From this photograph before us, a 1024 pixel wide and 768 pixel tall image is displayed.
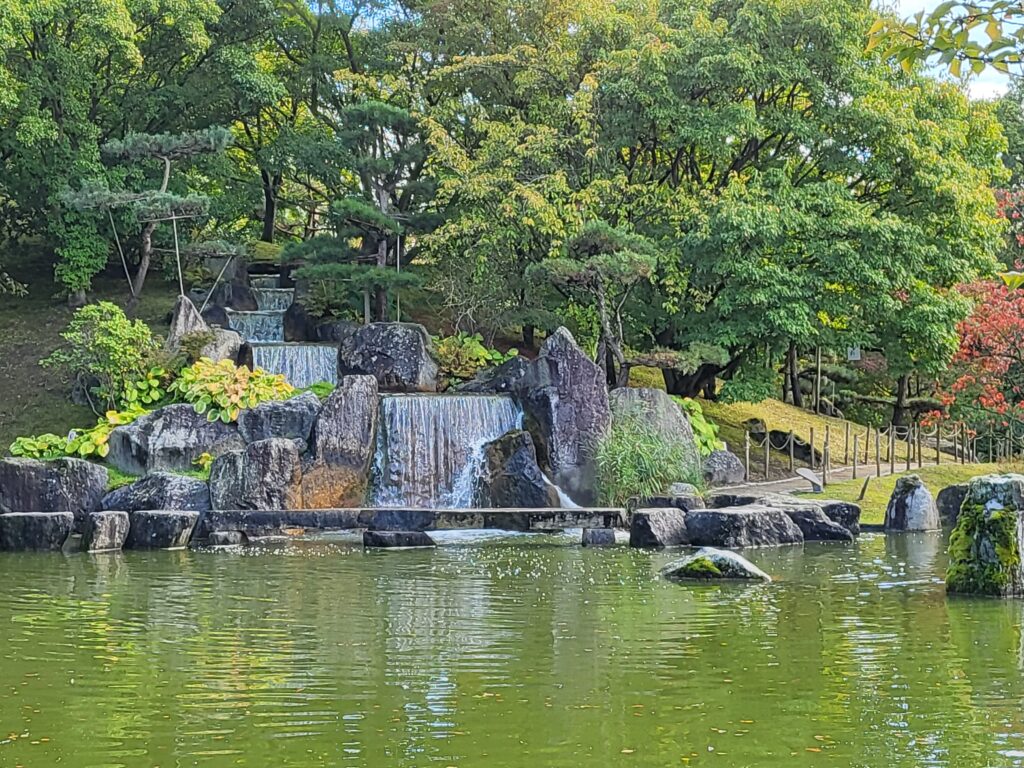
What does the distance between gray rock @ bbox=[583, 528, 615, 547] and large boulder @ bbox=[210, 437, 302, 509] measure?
4.98 meters

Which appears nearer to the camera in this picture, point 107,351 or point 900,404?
point 107,351

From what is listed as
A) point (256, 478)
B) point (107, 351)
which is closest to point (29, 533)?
point (256, 478)

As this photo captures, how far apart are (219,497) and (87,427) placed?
6.06m

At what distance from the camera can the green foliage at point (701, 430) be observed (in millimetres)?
22478

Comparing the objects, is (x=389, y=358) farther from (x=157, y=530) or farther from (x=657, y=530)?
(x=657, y=530)

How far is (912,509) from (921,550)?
2492 mm

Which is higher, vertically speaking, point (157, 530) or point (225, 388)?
point (225, 388)

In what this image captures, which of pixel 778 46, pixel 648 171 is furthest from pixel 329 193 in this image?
pixel 778 46

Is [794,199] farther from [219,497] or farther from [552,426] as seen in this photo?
[219,497]

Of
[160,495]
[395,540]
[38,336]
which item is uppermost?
[38,336]

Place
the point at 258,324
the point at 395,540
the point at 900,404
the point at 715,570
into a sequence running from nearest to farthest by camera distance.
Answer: the point at 715,570 → the point at 395,540 → the point at 258,324 → the point at 900,404

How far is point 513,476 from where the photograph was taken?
62.5ft

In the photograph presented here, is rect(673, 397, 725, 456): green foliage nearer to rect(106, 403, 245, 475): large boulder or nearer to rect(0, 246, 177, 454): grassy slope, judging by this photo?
rect(106, 403, 245, 475): large boulder

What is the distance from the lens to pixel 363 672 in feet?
24.9
